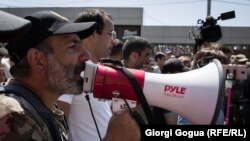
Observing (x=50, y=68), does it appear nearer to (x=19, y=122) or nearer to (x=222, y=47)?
(x=19, y=122)

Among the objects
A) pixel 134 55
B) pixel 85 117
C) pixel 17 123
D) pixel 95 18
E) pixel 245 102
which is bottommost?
pixel 245 102

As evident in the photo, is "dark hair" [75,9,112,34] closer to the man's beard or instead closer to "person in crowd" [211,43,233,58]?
the man's beard

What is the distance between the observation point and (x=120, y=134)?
5.53 feet

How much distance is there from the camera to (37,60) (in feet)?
5.83

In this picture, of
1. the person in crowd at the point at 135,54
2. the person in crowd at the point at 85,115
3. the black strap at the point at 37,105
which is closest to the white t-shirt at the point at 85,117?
the person in crowd at the point at 85,115

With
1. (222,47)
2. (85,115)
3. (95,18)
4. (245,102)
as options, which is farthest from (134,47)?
(245,102)

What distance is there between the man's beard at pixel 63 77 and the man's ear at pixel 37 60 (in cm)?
3

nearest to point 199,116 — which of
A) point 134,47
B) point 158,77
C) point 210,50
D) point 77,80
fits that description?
point 158,77

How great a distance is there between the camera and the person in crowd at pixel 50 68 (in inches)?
65.2

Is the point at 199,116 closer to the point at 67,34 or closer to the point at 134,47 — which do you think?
the point at 67,34

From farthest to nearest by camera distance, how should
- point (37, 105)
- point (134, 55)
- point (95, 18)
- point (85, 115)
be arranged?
1. point (134, 55)
2. point (95, 18)
3. point (85, 115)
4. point (37, 105)

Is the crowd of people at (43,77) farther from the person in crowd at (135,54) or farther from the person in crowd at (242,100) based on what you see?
the person in crowd at (242,100)

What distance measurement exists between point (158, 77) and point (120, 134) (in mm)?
346

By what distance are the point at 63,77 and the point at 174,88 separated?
50 cm
